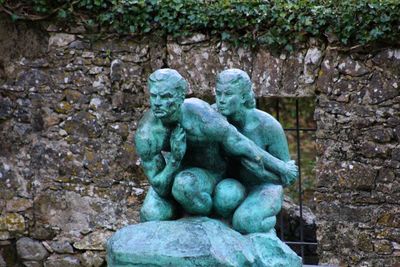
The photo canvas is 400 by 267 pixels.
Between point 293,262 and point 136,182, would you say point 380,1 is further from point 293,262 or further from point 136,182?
point 293,262

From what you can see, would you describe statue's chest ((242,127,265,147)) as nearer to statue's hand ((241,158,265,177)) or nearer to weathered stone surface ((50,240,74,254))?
statue's hand ((241,158,265,177))

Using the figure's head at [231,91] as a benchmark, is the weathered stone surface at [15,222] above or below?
below

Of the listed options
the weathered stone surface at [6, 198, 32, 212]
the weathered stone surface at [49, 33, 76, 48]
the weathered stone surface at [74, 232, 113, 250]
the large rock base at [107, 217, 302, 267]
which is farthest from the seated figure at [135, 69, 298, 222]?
the weathered stone surface at [6, 198, 32, 212]

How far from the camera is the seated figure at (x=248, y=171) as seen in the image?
5.04 m

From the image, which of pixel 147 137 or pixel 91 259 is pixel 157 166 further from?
pixel 91 259

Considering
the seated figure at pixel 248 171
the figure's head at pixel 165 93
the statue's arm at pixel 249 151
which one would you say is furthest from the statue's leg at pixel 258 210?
the figure's head at pixel 165 93

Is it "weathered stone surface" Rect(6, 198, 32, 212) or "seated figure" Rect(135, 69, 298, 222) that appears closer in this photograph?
"seated figure" Rect(135, 69, 298, 222)

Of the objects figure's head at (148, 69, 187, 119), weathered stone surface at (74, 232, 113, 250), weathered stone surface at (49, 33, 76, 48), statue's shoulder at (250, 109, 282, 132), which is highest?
weathered stone surface at (49, 33, 76, 48)

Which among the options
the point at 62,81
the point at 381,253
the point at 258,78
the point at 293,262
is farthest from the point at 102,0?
the point at 293,262

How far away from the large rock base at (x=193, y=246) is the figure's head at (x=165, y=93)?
1.74ft

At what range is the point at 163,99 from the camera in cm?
481

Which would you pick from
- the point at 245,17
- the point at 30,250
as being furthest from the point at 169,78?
the point at 30,250

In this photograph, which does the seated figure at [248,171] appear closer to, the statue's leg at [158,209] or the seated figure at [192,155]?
the seated figure at [192,155]

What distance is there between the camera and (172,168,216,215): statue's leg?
495cm
